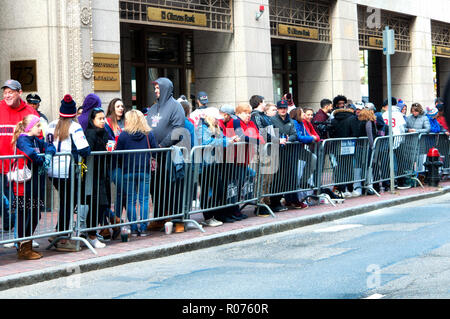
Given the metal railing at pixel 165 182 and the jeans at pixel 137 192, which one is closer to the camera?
the metal railing at pixel 165 182

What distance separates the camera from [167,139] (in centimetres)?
1095

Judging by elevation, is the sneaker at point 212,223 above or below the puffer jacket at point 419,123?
below

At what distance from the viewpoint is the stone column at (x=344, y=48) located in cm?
2241

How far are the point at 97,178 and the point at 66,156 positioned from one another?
1.91 ft

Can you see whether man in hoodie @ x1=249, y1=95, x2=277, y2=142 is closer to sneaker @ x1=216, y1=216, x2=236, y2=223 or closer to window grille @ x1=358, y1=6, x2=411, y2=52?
sneaker @ x1=216, y1=216, x2=236, y2=223

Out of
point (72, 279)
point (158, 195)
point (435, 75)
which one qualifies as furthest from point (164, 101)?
point (435, 75)

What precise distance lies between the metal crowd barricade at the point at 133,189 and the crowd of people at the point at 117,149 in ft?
0.04

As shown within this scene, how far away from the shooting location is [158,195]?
34.2 feet

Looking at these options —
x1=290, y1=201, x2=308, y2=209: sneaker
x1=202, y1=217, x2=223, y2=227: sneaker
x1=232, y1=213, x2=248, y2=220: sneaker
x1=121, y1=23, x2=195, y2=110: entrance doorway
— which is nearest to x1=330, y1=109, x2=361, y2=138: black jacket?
x1=290, y1=201, x2=308, y2=209: sneaker

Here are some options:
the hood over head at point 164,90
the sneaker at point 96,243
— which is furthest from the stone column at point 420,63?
the sneaker at point 96,243

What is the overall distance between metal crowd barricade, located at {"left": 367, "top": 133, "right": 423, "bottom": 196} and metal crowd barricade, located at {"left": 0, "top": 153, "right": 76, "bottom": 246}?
733 cm

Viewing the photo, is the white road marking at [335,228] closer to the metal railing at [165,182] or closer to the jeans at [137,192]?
the metal railing at [165,182]

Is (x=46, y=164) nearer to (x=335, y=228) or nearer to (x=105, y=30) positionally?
(x=335, y=228)

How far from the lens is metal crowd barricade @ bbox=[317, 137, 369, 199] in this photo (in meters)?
13.9
